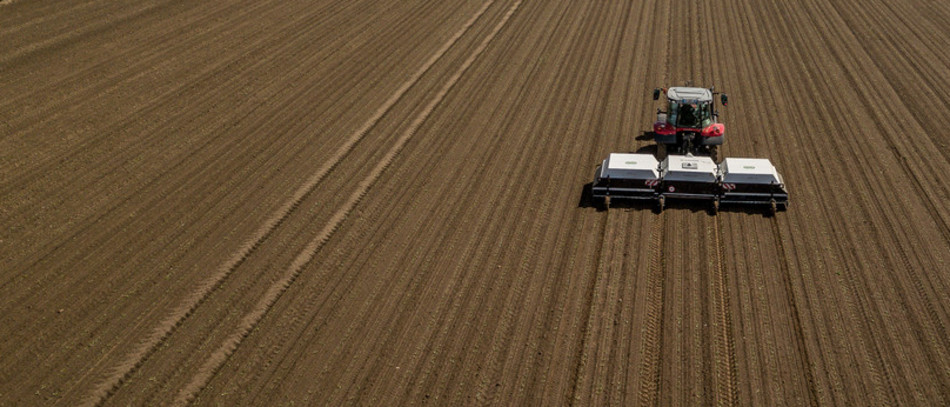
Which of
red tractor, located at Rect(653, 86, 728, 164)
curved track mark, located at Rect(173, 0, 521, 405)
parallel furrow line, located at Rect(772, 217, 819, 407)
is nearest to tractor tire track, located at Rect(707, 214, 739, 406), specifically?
parallel furrow line, located at Rect(772, 217, 819, 407)

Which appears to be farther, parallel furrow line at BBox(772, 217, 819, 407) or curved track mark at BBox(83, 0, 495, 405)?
Answer: curved track mark at BBox(83, 0, 495, 405)

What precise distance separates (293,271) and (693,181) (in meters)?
10.0

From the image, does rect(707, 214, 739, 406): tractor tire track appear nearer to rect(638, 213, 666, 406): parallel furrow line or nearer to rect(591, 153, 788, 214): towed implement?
rect(638, 213, 666, 406): parallel furrow line

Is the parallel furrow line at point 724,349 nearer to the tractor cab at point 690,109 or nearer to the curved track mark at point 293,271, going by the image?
the tractor cab at point 690,109

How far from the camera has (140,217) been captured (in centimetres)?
1631

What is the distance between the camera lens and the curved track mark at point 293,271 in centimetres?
1159

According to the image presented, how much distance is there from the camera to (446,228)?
15789mm

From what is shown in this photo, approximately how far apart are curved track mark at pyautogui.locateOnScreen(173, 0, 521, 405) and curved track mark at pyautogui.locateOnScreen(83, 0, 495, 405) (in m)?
0.28

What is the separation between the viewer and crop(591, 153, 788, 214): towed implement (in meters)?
15.8

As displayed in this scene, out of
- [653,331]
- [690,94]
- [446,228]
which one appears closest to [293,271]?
[446,228]

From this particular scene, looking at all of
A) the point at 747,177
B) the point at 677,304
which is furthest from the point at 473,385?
the point at 747,177

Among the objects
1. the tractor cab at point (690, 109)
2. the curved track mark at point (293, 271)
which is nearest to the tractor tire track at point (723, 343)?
the tractor cab at point (690, 109)

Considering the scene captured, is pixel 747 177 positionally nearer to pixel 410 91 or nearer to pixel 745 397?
pixel 745 397

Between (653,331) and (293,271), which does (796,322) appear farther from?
(293,271)
